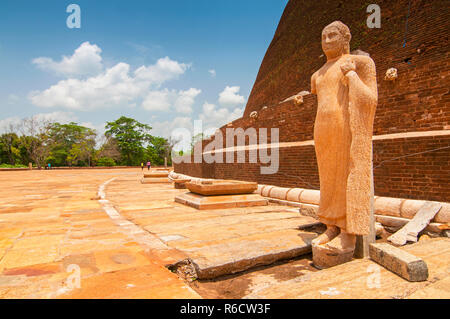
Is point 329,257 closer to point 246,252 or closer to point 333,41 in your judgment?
point 246,252

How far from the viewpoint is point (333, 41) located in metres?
2.66

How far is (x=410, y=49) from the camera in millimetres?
7434

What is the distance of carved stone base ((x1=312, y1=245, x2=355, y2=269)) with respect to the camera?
2445 millimetres

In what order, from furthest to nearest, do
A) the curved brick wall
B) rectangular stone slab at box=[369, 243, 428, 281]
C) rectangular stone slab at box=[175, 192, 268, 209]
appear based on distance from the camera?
rectangular stone slab at box=[175, 192, 268, 209] → the curved brick wall → rectangular stone slab at box=[369, 243, 428, 281]

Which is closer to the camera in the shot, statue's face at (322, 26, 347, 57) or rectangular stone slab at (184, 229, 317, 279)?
rectangular stone slab at (184, 229, 317, 279)

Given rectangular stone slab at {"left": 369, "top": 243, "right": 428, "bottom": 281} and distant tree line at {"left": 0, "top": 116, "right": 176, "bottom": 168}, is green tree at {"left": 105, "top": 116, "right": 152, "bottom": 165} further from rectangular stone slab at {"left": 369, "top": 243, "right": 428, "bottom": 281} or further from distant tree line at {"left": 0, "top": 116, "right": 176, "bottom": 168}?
rectangular stone slab at {"left": 369, "top": 243, "right": 428, "bottom": 281}

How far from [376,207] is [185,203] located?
11.8 feet

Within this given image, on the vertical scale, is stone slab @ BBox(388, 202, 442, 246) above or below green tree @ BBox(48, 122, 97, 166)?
below

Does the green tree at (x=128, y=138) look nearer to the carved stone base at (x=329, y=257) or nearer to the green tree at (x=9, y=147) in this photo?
the green tree at (x=9, y=147)

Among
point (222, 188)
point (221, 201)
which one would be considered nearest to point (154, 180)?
point (222, 188)

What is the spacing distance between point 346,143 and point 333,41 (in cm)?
103

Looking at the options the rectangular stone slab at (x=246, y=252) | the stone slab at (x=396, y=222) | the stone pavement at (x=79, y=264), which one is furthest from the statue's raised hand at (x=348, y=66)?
the stone slab at (x=396, y=222)

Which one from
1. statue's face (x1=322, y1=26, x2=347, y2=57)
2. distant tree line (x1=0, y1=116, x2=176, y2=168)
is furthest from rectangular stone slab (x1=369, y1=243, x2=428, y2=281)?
distant tree line (x1=0, y1=116, x2=176, y2=168)

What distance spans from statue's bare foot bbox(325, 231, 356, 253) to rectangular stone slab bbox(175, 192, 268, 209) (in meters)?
3.04
